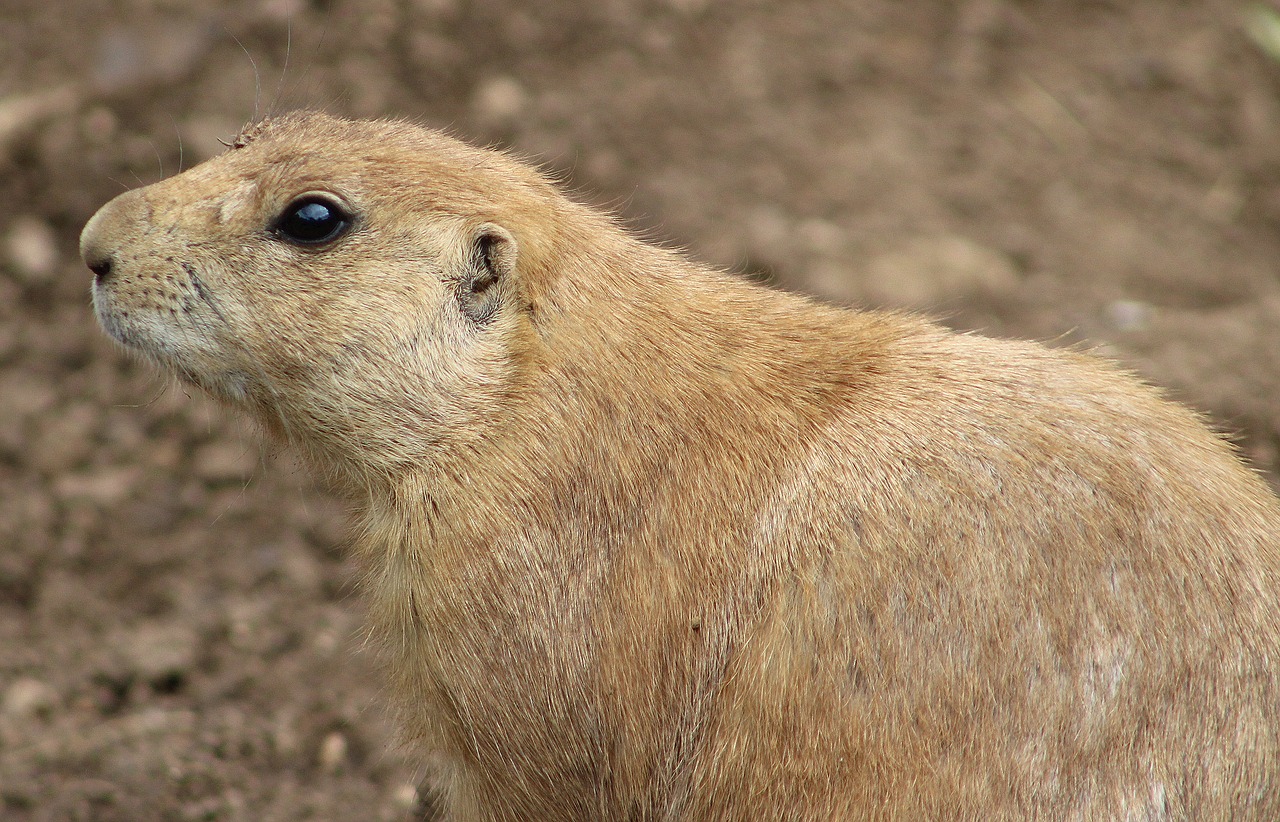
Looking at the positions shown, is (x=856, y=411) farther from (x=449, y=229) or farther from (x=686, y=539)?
(x=449, y=229)

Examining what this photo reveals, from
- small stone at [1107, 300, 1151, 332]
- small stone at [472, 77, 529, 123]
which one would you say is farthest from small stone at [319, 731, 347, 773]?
small stone at [1107, 300, 1151, 332]

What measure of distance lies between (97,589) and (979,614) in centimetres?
343

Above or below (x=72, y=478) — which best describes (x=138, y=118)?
above

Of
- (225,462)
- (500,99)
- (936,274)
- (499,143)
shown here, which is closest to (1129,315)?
(936,274)

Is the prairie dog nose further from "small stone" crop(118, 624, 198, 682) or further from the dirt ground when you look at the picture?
"small stone" crop(118, 624, 198, 682)

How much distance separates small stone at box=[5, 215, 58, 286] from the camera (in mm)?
5793

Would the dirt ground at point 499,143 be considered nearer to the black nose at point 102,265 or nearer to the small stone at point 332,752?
the small stone at point 332,752

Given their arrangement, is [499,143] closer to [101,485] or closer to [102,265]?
[101,485]

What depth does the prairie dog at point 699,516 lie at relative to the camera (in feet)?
9.32

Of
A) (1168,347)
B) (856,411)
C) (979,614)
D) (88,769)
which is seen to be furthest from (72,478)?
(1168,347)

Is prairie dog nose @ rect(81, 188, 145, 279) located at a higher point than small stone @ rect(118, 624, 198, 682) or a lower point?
higher

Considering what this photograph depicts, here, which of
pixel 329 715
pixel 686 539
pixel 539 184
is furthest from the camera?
pixel 329 715

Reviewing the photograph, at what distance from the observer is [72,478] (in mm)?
5281

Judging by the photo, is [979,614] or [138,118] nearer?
[979,614]
